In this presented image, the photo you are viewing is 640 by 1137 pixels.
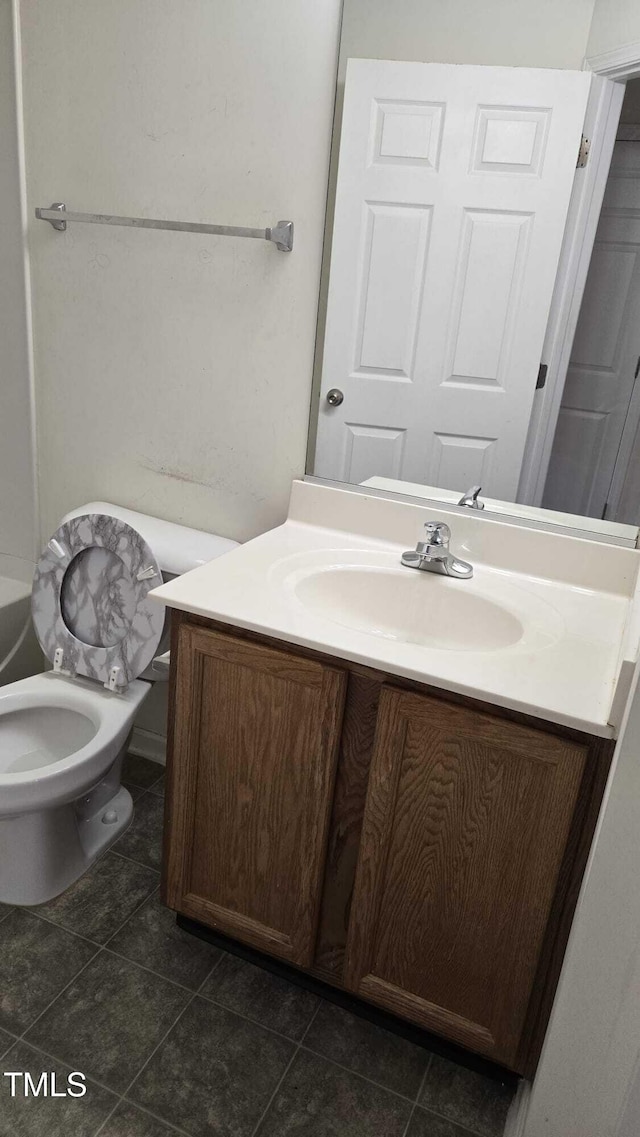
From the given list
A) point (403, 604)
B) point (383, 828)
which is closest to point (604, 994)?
point (383, 828)

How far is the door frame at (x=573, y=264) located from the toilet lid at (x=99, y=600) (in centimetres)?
82

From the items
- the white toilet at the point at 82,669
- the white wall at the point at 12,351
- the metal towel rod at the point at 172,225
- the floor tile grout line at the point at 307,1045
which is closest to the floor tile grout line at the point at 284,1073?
the floor tile grout line at the point at 307,1045

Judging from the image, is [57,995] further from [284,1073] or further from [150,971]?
[284,1073]

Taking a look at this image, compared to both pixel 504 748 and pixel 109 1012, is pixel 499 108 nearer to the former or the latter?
pixel 504 748

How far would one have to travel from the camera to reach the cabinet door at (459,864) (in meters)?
1.12

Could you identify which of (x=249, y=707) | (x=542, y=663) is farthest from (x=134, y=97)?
(x=542, y=663)

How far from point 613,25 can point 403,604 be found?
104 cm

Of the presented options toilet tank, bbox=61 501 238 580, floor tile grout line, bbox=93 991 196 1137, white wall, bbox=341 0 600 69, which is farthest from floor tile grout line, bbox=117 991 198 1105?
white wall, bbox=341 0 600 69

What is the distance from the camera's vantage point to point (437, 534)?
1.50 m

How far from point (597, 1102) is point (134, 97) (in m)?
1.94

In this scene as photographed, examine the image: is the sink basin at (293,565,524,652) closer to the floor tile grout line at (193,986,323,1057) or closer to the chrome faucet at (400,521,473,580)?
the chrome faucet at (400,521,473,580)

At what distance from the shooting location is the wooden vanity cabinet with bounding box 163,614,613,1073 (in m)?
1.13

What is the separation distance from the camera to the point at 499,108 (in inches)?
53.3

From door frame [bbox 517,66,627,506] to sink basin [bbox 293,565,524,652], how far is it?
260 millimetres
